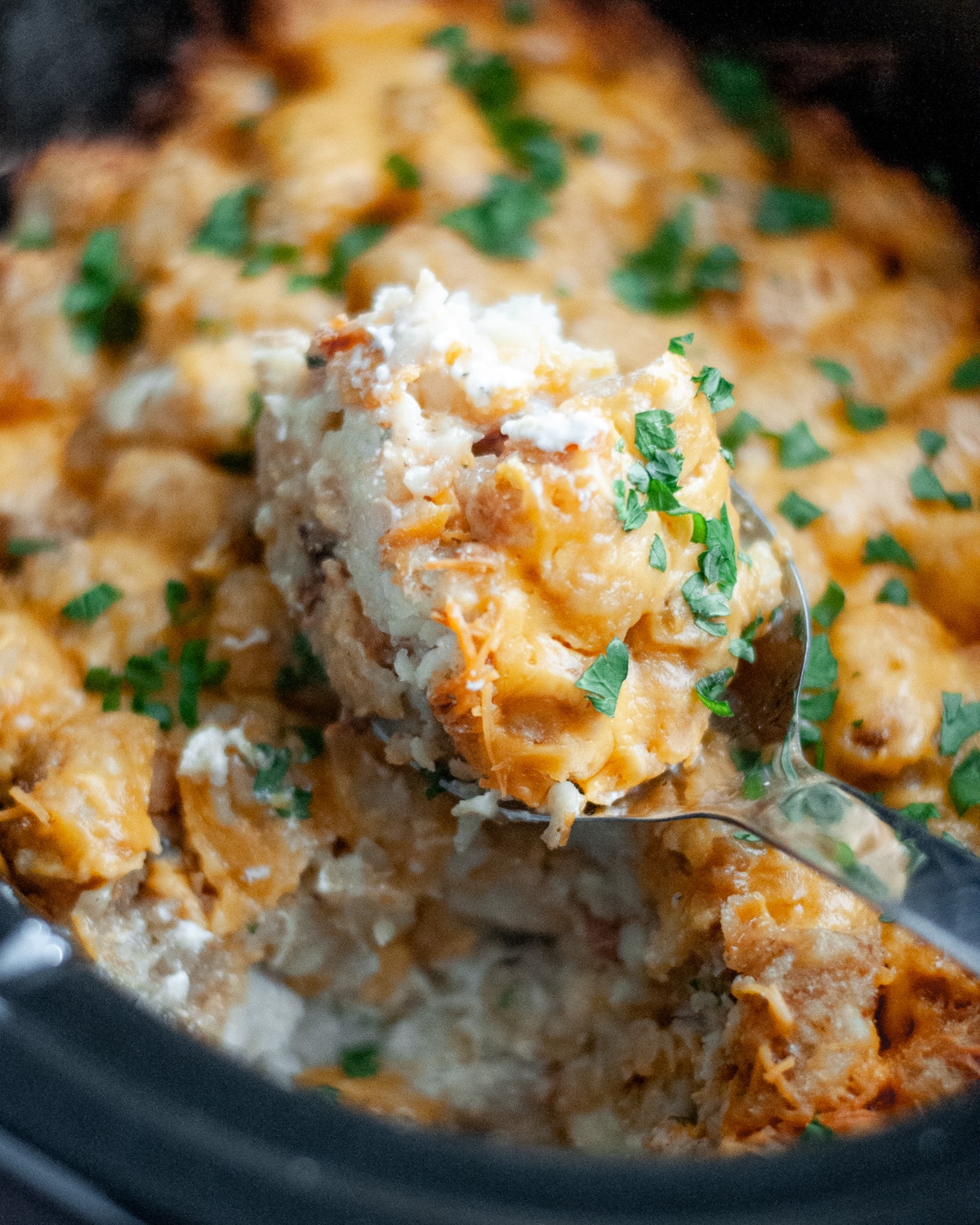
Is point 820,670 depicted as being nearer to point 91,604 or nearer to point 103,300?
point 91,604

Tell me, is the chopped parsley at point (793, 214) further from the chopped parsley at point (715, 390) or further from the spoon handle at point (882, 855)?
the spoon handle at point (882, 855)

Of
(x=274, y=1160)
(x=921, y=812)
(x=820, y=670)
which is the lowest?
(x=921, y=812)

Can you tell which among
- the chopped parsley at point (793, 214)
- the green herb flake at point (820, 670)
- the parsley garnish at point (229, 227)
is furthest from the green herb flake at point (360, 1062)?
the chopped parsley at point (793, 214)

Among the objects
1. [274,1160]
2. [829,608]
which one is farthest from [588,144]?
[274,1160]

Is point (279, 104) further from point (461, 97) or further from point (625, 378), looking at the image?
point (625, 378)

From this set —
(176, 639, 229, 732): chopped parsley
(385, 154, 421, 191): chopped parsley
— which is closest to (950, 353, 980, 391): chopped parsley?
(385, 154, 421, 191): chopped parsley

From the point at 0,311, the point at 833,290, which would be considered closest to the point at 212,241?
the point at 0,311

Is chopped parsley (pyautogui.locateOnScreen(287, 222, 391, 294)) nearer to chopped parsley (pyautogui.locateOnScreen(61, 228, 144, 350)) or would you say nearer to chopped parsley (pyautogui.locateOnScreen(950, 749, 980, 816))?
chopped parsley (pyautogui.locateOnScreen(61, 228, 144, 350))
